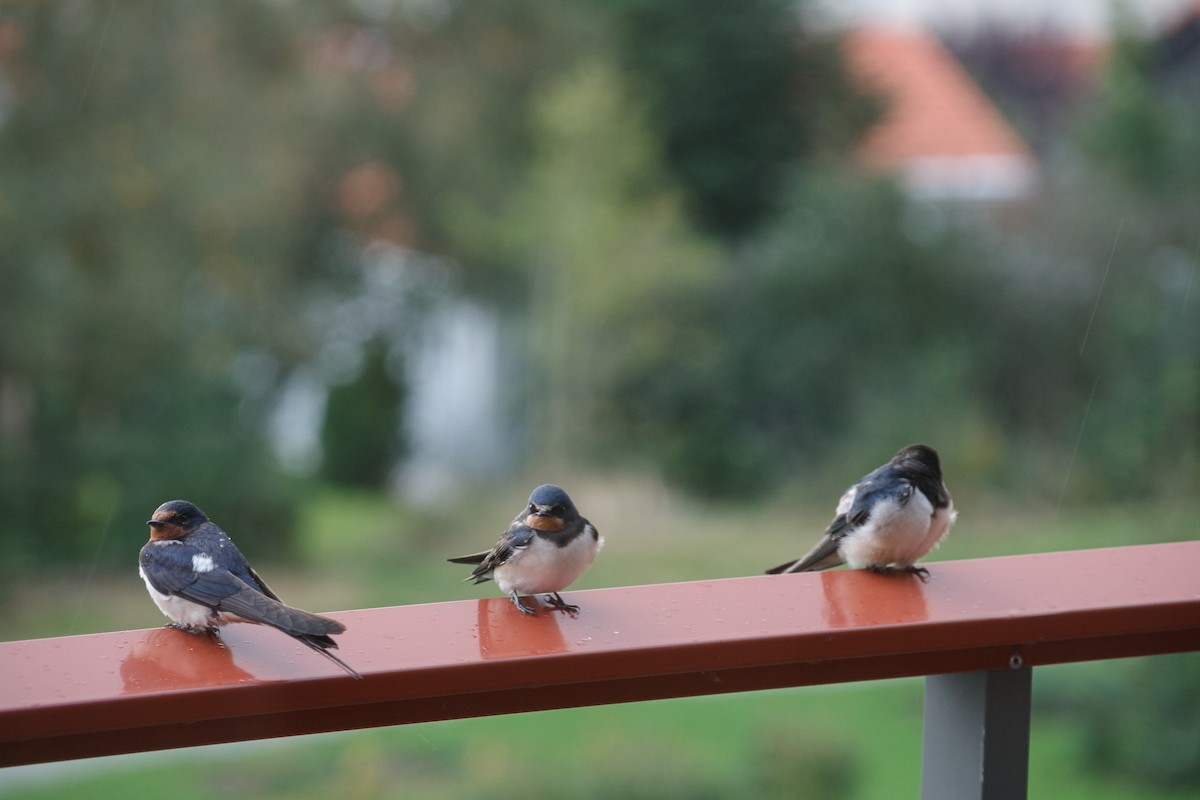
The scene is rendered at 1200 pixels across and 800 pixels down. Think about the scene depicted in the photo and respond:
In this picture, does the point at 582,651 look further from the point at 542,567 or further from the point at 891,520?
the point at 891,520

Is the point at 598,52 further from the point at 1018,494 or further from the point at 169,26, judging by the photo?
the point at 1018,494

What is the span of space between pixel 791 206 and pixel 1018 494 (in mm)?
3931

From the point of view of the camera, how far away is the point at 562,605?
1548 mm

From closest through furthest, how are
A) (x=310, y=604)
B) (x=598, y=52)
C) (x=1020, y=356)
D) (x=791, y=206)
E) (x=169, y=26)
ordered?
(x=310, y=604) < (x=169, y=26) < (x=1020, y=356) < (x=791, y=206) < (x=598, y=52)

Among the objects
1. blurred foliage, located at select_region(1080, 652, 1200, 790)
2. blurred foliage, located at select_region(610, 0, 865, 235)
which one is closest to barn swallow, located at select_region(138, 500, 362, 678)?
blurred foliage, located at select_region(1080, 652, 1200, 790)

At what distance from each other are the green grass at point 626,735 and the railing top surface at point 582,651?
1.67 m

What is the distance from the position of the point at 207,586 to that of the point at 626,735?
14.6 ft

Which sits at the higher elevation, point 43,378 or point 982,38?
point 982,38

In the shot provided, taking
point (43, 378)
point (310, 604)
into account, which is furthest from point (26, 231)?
point (310, 604)

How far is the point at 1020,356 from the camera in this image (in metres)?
12.2

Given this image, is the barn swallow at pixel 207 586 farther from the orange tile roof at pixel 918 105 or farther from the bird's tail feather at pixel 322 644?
the orange tile roof at pixel 918 105

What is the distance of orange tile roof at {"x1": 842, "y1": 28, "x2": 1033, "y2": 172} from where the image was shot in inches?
622

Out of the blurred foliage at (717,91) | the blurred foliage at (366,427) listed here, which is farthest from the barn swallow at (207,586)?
the blurred foliage at (717,91)

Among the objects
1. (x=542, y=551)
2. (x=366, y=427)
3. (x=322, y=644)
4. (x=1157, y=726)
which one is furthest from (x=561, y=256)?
(x=322, y=644)
